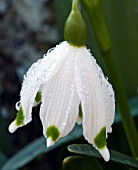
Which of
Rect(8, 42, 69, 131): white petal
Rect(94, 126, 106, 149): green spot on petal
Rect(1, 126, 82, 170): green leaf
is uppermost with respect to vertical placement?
Rect(8, 42, 69, 131): white petal

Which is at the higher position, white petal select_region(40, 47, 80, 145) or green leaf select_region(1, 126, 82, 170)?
white petal select_region(40, 47, 80, 145)

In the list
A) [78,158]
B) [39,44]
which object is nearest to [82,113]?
[78,158]

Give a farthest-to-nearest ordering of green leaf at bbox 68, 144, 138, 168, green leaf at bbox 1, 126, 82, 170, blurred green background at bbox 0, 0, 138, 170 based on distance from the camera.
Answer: blurred green background at bbox 0, 0, 138, 170 → green leaf at bbox 1, 126, 82, 170 → green leaf at bbox 68, 144, 138, 168

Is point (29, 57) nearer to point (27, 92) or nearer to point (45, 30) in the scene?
point (45, 30)

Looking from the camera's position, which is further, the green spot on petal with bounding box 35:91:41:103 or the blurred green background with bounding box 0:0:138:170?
the blurred green background with bounding box 0:0:138:170

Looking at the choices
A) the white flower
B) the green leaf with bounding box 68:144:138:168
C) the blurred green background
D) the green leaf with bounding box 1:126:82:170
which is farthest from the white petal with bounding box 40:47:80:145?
the blurred green background

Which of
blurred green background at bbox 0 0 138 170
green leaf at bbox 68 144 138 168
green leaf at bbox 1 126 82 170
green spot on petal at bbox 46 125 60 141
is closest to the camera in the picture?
green spot on petal at bbox 46 125 60 141

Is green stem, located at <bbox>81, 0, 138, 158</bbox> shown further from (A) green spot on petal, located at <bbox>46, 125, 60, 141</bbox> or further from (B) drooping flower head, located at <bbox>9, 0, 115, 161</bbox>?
(A) green spot on petal, located at <bbox>46, 125, 60, 141</bbox>

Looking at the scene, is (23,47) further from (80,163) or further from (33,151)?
(80,163)
